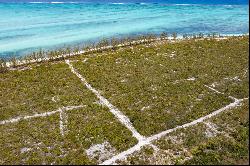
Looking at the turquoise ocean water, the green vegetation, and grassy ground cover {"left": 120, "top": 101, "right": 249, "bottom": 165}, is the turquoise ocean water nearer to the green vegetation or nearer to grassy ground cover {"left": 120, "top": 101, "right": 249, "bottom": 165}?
the green vegetation

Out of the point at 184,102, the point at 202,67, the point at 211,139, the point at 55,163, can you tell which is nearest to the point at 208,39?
the point at 202,67

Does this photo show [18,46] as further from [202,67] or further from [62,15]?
[62,15]

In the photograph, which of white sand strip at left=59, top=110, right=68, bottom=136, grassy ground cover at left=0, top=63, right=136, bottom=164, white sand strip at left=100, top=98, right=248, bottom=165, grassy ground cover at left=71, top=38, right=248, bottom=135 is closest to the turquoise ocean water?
grassy ground cover at left=71, top=38, right=248, bottom=135

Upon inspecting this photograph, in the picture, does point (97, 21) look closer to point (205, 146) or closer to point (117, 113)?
point (117, 113)

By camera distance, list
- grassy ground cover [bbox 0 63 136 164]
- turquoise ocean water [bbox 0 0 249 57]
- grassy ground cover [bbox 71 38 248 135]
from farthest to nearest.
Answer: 1. turquoise ocean water [bbox 0 0 249 57]
2. grassy ground cover [bbox 71 38 248 135]
3. grassy ground cover [bbox 0 63 136 164]

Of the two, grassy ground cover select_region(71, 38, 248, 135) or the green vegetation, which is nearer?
the green vegetation

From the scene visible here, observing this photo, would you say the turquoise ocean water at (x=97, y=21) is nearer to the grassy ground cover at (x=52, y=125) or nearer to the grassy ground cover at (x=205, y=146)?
the grassy ground cover at (x=52, y=125)

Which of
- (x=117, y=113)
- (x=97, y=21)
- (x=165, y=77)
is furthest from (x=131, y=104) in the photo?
(x=97, y=21)
